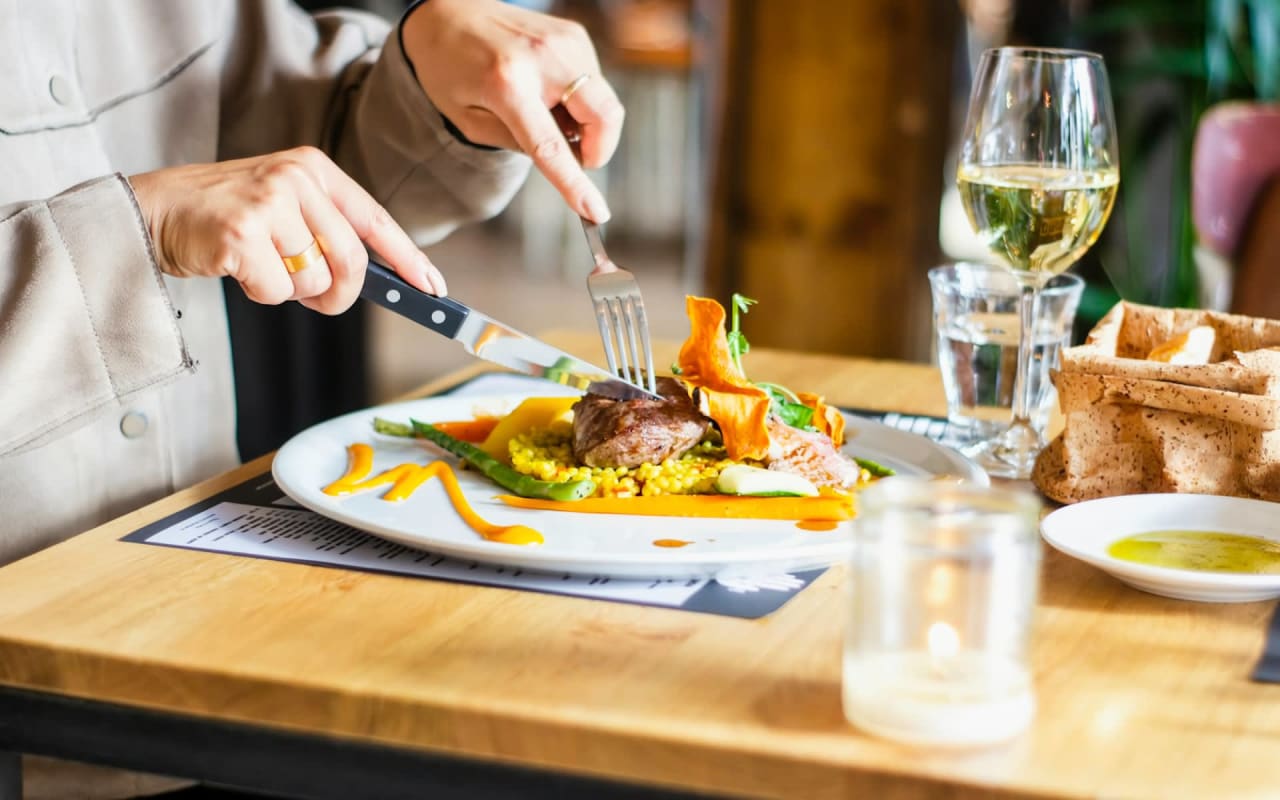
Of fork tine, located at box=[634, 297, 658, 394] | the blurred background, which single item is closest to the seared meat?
fork tine, located at box=[634, 297, 658, 394]

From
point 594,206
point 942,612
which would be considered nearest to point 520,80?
point 594,206

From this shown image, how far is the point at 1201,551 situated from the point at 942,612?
39cm

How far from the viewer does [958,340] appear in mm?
1365

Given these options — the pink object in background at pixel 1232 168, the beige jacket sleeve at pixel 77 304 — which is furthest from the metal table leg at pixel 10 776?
the pink object in background at pixel 1232 168

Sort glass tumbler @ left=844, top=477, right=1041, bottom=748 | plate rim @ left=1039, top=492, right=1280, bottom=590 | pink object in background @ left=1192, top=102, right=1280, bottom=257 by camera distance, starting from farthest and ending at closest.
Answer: pink object in background @ left=1192, top=102, right=1280, bottom=257 < plate rim @ left=1039, top=492, right=1280, bottom=590 < glass tumbler @ left=844, top=477, right=1041, bottom=748

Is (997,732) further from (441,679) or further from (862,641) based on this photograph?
(441,679)

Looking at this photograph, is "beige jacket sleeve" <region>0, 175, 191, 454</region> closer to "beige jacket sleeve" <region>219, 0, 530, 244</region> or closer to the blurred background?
"beige jacket sleeve" <region>219, 0, 530, 244</region>

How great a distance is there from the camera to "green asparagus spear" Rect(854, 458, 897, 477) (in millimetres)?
1209

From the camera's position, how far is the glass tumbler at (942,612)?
2.25 feet

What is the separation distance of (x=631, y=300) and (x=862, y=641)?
584 millimetres

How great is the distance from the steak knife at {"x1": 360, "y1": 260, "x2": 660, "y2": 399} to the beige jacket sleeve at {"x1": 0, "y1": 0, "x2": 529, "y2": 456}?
170mm

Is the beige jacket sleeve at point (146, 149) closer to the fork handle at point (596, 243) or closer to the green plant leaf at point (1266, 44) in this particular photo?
the fork handle at point (596, 243)

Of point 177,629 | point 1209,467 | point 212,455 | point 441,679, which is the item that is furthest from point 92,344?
point 1209,467

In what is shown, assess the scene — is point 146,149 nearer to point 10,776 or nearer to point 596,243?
point 596,243
